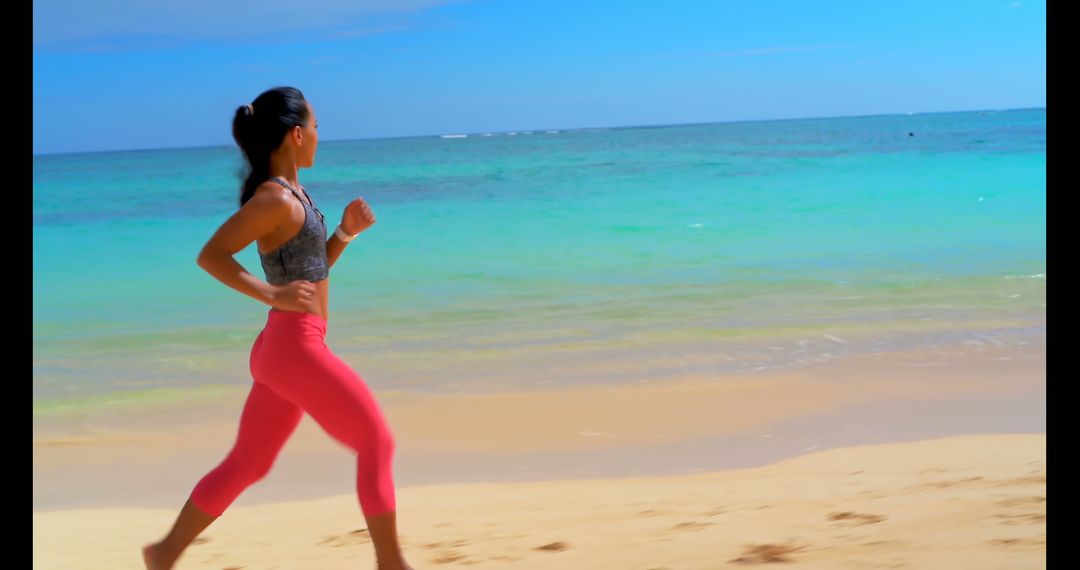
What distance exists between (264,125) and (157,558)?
131 centimetres

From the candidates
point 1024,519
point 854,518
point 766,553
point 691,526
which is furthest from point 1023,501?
point 691,526

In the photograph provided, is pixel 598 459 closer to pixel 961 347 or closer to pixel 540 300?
pixel 961 347

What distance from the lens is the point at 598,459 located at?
16.4ft

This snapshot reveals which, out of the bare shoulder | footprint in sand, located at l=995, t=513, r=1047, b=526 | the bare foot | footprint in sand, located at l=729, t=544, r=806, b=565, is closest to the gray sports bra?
the bare shoulder

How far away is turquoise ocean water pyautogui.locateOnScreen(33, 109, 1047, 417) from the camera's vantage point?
7152mm

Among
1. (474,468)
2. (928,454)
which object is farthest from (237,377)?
(928,454)

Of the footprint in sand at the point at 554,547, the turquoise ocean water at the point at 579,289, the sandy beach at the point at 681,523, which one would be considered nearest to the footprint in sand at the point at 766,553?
the sandy beach at the point at 681,523

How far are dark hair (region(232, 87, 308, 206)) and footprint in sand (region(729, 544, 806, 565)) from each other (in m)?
1.98

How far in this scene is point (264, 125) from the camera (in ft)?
9.89

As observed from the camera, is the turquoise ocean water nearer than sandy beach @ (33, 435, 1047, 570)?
No

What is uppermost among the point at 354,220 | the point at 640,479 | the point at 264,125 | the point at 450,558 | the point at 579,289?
the point at 264,125

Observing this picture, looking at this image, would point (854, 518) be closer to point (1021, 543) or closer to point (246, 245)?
point (1021, 543)

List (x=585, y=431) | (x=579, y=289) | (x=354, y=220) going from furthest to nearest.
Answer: (x=579, y=289) < (x=585, y=431) < (x=354, y=220)

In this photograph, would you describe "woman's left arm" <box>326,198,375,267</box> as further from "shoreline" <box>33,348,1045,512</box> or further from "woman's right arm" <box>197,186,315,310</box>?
"shoreline" <box>33,348,1045,512</box>
